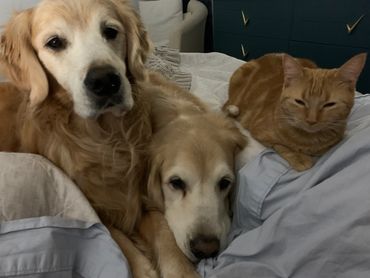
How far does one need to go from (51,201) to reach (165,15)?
2350mm

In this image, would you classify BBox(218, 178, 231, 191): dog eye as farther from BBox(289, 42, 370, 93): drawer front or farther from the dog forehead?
BBox(289, 42, 370, 93): drawer front

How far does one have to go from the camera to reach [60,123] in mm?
1175

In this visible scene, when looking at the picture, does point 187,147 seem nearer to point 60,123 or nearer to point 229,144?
point 229,144

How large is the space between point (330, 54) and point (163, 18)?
1.23m

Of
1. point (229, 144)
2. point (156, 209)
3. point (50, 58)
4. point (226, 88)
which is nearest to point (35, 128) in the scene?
point (50, 58)

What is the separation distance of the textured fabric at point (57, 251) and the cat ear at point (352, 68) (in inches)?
30.0

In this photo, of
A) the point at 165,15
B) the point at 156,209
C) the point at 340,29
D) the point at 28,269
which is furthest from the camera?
the point at 165,15

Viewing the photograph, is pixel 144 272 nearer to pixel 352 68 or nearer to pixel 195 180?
pixel 195 180

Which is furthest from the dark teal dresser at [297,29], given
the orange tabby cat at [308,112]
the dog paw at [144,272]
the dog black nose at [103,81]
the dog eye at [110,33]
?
the dog paw at [144,272]

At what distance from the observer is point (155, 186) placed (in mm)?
1219

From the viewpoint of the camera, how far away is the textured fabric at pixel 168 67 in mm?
1886

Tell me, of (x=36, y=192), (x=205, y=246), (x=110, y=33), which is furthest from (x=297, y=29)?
(x=36, y=192)

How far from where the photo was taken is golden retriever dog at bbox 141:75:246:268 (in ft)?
3.49

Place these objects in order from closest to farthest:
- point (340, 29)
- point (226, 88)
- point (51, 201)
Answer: point (51, 201) → point (226, 88) → point (340, 29)
